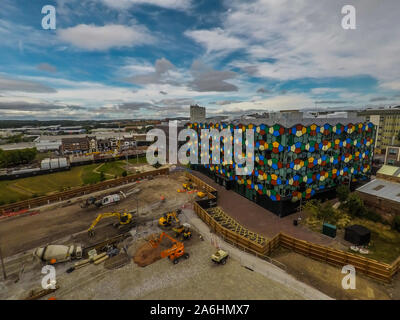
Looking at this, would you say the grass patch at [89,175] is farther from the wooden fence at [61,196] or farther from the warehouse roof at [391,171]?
the warehouse roof at [391,171]

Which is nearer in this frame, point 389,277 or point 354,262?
point 389,277

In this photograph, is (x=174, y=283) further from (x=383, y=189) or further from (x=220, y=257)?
(x=383, y=189)

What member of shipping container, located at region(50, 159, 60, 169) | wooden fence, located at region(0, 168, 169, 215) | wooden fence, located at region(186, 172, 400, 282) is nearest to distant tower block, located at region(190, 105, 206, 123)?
wooden fence, located at region(0, 168, 169, 215)

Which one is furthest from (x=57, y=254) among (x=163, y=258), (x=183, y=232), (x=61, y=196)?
(x=61, y=196)

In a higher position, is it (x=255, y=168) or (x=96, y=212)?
(x=255, y=168)

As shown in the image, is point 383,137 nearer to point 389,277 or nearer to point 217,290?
point 389,277

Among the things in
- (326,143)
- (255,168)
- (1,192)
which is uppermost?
(326,143)

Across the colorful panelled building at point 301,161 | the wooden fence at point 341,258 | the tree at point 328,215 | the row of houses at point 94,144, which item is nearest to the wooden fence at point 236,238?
the wooden fence at point 341,258

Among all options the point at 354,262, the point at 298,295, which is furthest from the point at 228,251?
the point at 354,262
